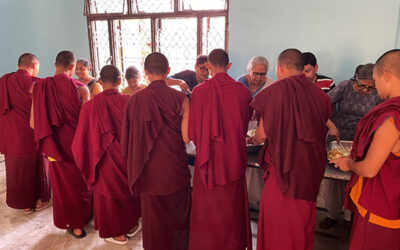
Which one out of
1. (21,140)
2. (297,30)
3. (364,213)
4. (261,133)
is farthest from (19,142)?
(297,30)

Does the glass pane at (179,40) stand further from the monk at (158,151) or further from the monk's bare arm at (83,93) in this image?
the monk at (158,151)

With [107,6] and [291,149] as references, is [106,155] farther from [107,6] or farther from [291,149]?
[107,6]

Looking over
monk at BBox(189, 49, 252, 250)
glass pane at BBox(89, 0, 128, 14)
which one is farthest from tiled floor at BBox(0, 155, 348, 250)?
glass pane at BBox(89, 0, 128, 14)

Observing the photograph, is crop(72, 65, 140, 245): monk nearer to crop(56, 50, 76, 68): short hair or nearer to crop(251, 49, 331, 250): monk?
crop(56, 50, 76, 68): short hair

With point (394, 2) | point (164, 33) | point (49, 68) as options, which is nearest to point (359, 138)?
point (394, 2)

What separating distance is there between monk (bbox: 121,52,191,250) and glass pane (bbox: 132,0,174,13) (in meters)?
3.22

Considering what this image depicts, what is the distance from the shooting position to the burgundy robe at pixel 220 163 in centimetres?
197

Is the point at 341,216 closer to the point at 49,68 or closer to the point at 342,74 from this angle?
the point at 342,74

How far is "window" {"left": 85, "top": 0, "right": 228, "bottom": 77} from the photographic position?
4.69 m

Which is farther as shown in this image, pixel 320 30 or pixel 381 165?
pixel 320 30

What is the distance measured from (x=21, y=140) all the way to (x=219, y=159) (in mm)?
2270

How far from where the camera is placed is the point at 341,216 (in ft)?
9.85

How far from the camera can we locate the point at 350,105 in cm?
284

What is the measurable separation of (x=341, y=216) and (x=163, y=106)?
2320mm
